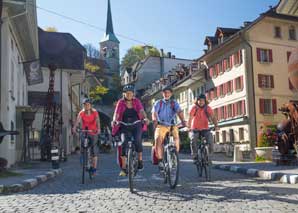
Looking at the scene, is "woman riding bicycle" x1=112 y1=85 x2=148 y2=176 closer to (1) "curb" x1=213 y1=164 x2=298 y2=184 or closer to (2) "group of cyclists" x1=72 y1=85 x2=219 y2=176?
(2) "group of cyclists" x1=72 y1=85 x2=219 y2=176

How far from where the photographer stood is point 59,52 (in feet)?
134

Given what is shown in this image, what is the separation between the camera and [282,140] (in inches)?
480

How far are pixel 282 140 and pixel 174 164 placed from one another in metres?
5.14

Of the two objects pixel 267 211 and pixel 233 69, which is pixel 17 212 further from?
pixel 233 69

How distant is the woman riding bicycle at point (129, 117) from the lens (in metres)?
8.41

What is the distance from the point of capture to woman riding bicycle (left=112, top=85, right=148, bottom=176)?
27.6ft

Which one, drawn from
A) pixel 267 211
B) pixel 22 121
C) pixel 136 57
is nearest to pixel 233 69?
pixel 22 121

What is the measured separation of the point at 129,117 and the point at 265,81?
36.3m

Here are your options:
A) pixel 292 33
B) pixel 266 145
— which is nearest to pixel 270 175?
pixel 266 145

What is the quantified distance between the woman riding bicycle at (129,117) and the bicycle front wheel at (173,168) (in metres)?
0.58

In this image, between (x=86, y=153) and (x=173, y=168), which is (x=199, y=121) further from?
(x=86, y=153)

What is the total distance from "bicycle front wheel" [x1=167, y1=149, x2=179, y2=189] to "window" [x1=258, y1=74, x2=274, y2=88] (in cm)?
A: 3580

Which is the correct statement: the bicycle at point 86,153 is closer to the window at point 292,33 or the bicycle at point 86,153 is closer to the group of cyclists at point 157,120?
the group of cyclists at point 157,120

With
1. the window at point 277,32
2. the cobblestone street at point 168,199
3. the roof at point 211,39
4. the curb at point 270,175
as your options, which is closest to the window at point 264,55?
the window at point 277,32
